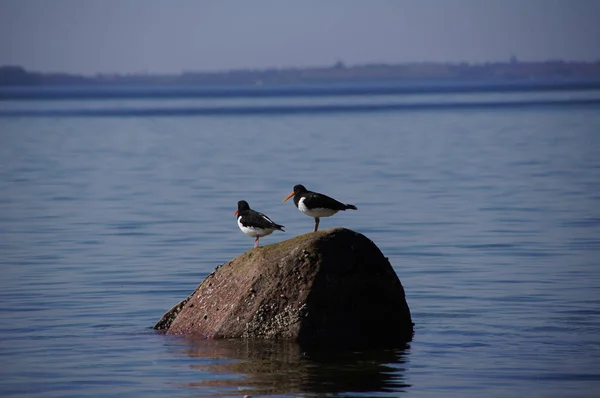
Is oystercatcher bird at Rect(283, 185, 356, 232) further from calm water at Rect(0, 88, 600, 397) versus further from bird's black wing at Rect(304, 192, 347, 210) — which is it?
calm water at Rect(0, 88, 600, 397)

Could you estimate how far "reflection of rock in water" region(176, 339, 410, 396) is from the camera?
44.7 feet

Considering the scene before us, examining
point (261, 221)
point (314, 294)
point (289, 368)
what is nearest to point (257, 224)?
point (261, 221)

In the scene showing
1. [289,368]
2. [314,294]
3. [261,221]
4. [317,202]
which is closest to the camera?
[289,368]

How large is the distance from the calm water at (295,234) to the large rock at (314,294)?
0.87 ft

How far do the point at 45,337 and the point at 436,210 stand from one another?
53.0 feet

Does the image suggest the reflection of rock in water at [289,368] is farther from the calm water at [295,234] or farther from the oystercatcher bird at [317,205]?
the oystercatcher bird at [317,205]

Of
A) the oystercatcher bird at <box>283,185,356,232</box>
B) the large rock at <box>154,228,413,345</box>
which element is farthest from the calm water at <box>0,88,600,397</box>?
the oystercatcher bird at <box>283,185,356,232</box>

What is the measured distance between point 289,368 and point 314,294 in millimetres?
987

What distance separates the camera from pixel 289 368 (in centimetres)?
1437

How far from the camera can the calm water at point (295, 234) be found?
14227 mm

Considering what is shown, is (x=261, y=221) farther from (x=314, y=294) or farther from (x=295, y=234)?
(x=295, y=234)

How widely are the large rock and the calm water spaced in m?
0.27

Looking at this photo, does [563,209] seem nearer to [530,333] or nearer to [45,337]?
[530,333]

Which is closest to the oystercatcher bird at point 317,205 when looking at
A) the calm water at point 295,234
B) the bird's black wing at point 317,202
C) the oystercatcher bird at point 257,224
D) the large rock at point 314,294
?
the bird's black wing at point 317,202
